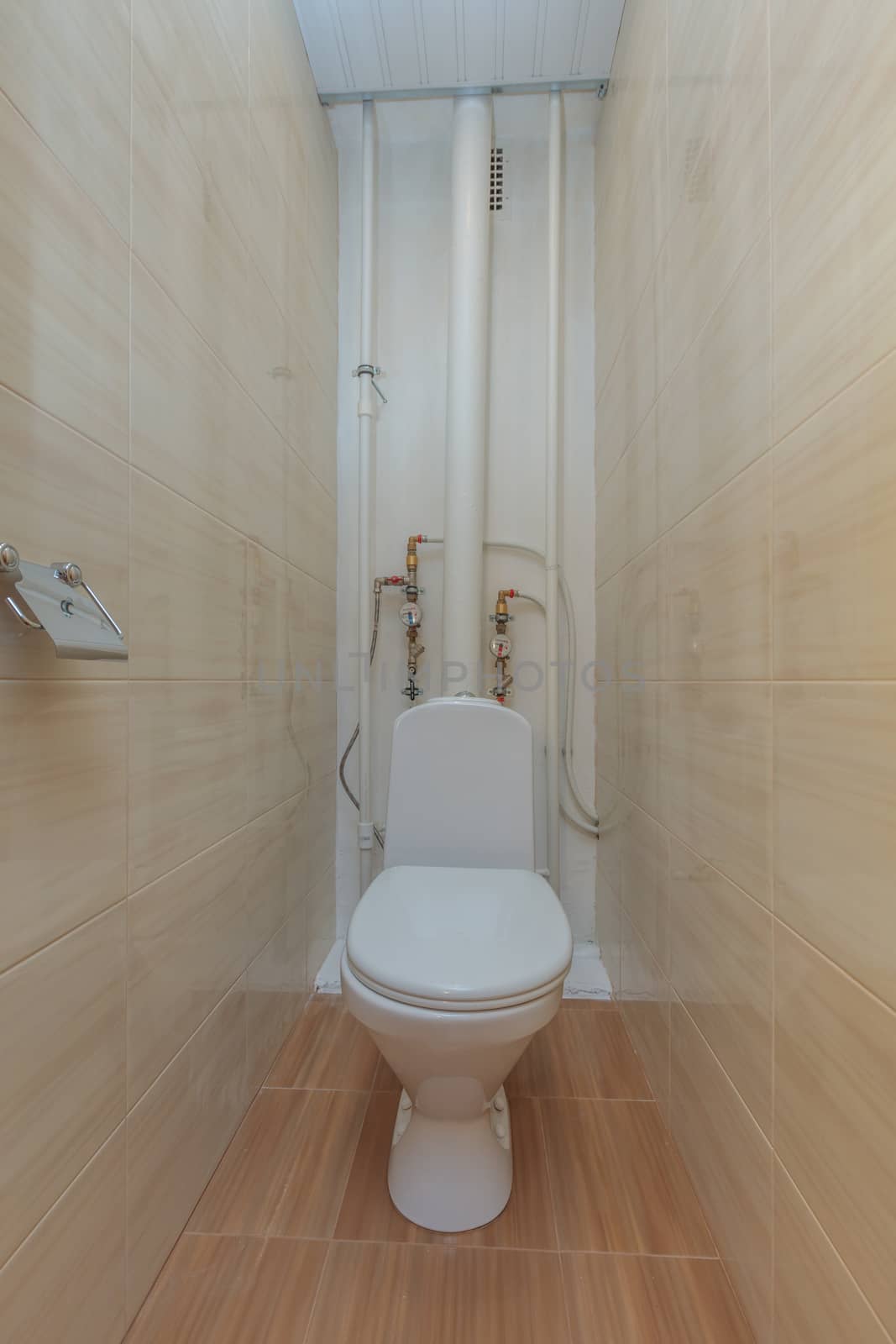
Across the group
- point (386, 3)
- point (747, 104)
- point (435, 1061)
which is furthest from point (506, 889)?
point (386, 3)

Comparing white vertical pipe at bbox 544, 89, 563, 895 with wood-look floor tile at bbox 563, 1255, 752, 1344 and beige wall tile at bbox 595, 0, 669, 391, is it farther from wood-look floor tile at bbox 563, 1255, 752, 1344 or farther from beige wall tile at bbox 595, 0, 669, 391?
wood-look floor tile at bbox 563, 1255, 752, 1344

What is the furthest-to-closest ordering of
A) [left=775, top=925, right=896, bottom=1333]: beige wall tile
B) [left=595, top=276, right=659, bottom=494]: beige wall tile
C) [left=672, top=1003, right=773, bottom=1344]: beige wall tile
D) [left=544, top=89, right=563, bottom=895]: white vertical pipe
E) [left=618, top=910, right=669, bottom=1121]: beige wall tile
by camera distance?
1. [left=544, top=89, right=563, bottom=895]: white vertical pipe
2. [left=595, top=276, right=659, bottom=494]: beige wall tile
3. [left=618, top=910, right=669, bottom=1121]: beige wall tile
4. [left=672, top=1003, right=773, bottom=1344]: beige wall tile
5. [left=775, top=925, right=896, bottom=1333]: beige wall tile

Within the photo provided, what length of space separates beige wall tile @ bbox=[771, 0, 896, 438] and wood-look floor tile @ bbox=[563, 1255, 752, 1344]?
3.68ft

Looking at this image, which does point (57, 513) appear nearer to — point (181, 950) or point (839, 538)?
point (181, 950)

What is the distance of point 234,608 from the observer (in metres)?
1.14

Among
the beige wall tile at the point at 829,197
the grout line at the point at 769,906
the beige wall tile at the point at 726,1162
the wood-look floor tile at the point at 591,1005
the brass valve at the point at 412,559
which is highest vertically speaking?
the beige wall tile at the point at 829,197

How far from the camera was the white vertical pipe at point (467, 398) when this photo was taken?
64.5 inches

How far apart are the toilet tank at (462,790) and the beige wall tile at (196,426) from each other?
53 cm

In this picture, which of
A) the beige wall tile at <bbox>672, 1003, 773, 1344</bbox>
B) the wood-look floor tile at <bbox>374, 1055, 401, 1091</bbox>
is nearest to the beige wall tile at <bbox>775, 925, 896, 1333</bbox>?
the beige wall tile at <bbox>672, 1003, 773, 1344</bbox>

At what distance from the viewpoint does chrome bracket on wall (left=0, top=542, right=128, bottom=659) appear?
0.57 meters

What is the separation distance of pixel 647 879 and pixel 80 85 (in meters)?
1.48

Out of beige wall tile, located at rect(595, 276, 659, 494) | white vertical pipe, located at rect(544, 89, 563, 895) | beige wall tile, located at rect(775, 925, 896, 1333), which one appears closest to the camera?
beige wall tile, located at rect(775, 925, 896, 1333)

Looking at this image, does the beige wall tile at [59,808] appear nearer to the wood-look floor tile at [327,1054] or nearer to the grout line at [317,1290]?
the grout line at [317,1290]

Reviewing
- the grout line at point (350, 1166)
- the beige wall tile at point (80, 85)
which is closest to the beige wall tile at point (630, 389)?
the beige wall tile at point (80, 85)
